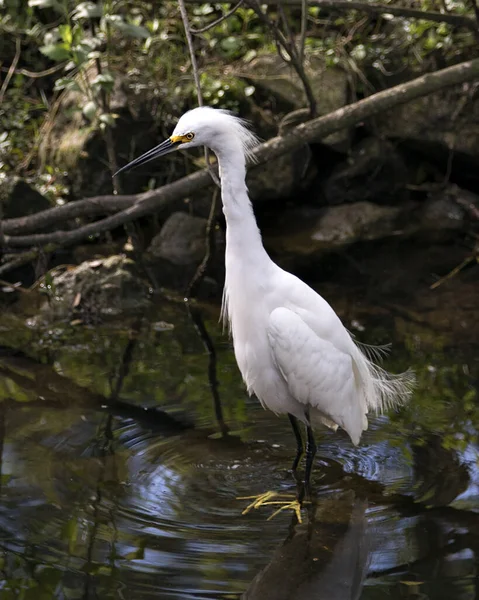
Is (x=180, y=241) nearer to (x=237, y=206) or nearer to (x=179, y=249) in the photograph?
(x=179, y=249)

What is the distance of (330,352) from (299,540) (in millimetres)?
823

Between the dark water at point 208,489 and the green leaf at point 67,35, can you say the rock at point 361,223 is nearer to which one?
the dark water at point 208,489

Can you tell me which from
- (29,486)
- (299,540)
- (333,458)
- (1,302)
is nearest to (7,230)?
(1,302)

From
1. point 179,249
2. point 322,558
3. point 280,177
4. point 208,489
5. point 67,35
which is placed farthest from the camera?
point 280,177

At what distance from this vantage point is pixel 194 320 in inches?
251

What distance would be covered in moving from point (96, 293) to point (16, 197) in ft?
5.03

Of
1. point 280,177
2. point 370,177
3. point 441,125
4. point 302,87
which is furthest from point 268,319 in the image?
point 441,125

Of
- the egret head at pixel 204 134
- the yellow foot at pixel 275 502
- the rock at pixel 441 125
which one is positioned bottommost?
the yellow foot at pixel 275 502

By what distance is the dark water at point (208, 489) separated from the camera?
3125 mm

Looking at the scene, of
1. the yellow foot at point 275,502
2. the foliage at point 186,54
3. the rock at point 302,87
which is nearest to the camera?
the yellow foot at point 275,502

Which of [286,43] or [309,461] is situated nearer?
[309,461]

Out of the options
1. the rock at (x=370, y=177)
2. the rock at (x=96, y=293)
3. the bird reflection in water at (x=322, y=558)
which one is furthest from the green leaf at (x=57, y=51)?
the rock at (x=370, y=177)

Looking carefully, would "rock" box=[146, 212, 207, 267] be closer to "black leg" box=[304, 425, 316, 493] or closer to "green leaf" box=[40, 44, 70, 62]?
"green leaf" box=[40, 44, 70, 62]

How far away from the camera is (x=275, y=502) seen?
372 centimetres
